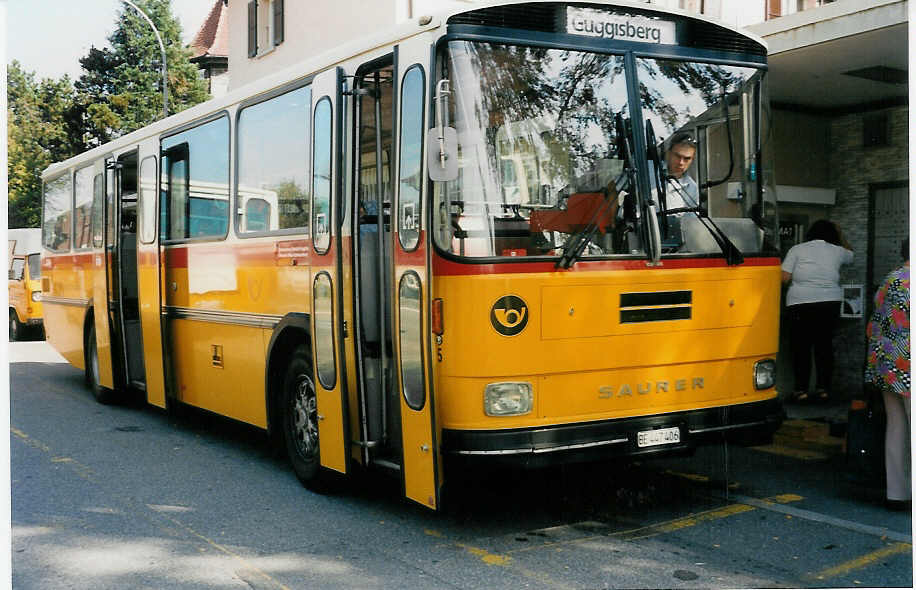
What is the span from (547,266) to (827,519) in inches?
97.1

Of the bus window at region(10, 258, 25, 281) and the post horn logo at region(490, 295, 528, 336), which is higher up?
the bus window at region(10, 258, 25, 281)

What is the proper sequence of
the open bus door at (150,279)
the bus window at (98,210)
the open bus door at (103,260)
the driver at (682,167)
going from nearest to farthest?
1. the driver at (682,167)
2. the open bus door at (150,279)
3. the open bus door at (103,260)
4. the bus window at (98,210)

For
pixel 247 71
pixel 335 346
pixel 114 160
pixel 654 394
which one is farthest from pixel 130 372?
pixel 247 71

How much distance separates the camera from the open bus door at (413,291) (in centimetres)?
553

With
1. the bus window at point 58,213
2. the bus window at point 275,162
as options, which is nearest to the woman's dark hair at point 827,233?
the bus window at point 275,162

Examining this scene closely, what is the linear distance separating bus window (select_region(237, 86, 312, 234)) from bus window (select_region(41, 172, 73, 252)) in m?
5.37

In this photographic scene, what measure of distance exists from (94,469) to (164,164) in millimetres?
3083

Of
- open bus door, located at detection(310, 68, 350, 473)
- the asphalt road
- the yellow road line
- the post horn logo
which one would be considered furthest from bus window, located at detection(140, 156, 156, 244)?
the post horn logo

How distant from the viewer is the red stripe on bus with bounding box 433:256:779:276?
5395mm

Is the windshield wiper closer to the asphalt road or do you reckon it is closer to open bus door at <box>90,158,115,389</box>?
the asphalt road

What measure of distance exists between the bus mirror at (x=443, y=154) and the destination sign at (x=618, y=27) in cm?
103

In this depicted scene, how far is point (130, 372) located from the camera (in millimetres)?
10680

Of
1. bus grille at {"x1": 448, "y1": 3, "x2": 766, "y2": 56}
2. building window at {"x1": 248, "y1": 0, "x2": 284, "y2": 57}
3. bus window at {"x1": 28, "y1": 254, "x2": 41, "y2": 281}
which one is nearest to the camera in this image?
bus grille at {"x1": 448, "y1": 3, "x2": 766, "y2": 56}

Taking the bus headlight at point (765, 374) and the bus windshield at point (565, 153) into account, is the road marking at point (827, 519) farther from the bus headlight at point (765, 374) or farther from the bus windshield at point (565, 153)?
the bus windshield at point (565, 153)
